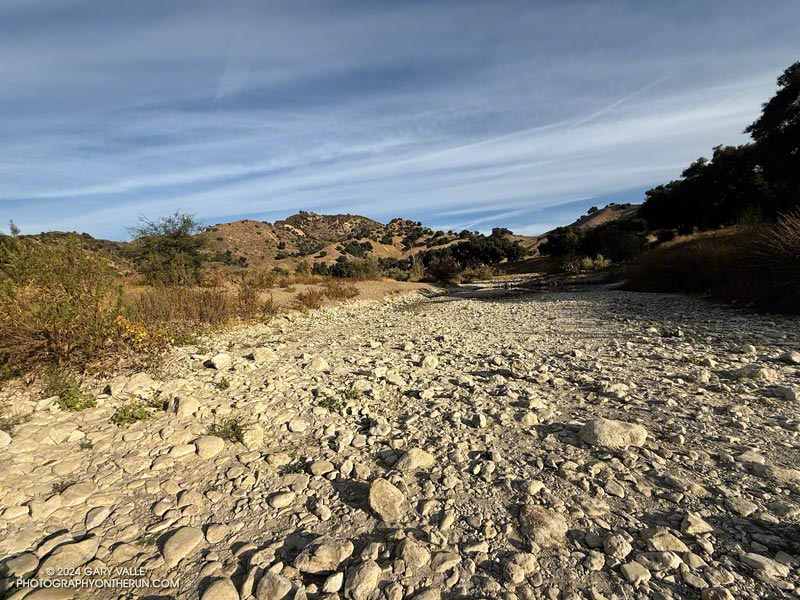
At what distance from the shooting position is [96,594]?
77.9 inches

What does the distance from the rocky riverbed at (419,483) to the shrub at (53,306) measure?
75cm

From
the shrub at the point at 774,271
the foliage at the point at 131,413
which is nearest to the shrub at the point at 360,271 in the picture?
the shrub at the point at 774,271

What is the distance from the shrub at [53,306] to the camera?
4.63 m

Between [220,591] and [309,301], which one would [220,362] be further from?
[309,301]

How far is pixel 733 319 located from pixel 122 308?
11816 mm

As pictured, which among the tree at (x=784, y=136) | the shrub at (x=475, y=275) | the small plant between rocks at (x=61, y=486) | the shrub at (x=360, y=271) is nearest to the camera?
the small plant between rocks at (x=61, y=486)

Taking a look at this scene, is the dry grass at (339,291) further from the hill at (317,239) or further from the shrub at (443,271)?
the hill at (317,239)

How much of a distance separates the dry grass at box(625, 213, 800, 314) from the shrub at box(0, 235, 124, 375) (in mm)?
12737

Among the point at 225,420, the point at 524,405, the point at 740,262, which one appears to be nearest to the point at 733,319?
the point at 740,262

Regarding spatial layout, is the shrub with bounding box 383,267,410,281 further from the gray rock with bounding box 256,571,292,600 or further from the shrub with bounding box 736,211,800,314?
the gray rock with bounding box 256,571,292,600

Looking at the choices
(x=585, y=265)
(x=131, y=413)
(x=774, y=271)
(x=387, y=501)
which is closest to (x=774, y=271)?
(x=774, y=271)

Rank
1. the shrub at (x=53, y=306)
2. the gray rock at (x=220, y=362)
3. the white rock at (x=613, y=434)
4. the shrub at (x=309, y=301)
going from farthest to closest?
the shrub at (x=309, y=301) < the gray rock at (x=220, y=362) < the shrub at (x=53, y=306) < the white rock at (x=613, y=434)

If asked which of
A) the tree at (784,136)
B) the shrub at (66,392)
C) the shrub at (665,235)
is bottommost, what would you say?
the shrub at (66,392)

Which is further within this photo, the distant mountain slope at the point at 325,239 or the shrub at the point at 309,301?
the distant mountain slope at the point at 325,239
